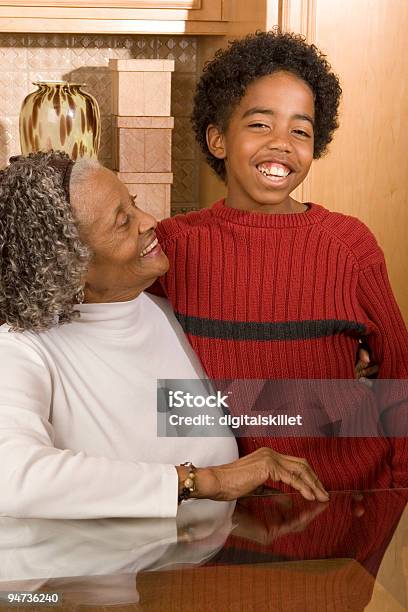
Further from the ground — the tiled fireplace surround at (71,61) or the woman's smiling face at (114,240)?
the tiled fireplace surround at (71,61)

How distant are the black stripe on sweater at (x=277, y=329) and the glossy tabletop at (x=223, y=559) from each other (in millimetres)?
319

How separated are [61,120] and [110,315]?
120 centimetres

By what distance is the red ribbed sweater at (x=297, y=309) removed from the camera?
4.66 feet

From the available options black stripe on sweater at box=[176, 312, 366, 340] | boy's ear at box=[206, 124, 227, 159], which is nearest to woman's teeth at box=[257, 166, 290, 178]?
boy's ear at box=[206, 124, 227, 159]

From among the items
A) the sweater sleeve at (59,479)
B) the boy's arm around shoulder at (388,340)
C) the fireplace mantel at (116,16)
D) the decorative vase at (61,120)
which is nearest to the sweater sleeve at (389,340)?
the boy's arm around shoulder at (388,340)

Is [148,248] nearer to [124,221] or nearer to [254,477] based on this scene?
[124,221]

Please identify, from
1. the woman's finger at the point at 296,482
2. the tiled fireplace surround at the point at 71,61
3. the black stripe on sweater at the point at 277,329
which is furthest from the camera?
the tiled fireplace surround at the point at 71,61

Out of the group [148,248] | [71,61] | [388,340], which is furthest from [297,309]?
[71,61]

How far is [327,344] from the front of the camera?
1.42 meters

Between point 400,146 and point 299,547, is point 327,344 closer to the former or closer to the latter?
point 299,547

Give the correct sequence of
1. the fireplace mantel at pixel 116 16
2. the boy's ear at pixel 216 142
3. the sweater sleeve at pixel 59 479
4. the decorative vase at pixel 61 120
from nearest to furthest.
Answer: the sweater sleeve at pixel 59 479 → the boy's ear at pixel 216 142 → the decorative vase at pixel 61 120 → the fireplace mantel at pixel 116 16

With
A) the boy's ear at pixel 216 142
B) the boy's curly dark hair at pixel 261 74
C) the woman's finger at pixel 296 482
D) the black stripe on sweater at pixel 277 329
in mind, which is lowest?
the woman's finger at pixel 296 482

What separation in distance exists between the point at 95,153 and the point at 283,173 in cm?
112

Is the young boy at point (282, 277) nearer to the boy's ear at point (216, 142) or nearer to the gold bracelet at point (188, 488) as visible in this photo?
the boy's ear at point (216, 142)
